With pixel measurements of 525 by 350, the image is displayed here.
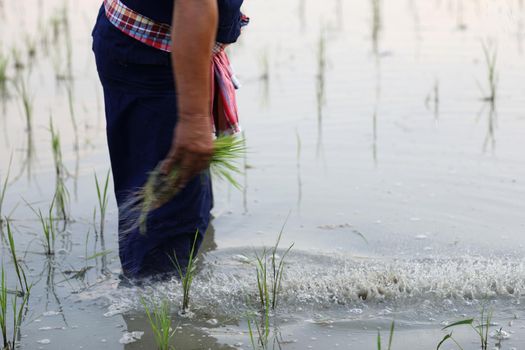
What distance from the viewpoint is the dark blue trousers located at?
2.65 m

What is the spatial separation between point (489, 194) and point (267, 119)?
4.64 ft

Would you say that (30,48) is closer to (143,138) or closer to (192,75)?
(143,138)

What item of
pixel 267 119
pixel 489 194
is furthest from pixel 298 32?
pixel 489 194

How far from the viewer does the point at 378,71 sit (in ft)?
18.3

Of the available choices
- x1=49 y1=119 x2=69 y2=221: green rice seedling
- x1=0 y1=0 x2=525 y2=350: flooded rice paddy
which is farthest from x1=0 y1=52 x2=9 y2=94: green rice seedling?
x1=49 y1=119 x2=69 y2=221: green rice seedling

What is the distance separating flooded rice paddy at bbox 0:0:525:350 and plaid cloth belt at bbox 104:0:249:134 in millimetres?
446

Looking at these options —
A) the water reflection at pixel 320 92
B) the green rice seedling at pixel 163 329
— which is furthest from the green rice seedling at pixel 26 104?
the green rice seedling at pixel 163 329

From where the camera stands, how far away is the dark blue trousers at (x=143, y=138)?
2.65 meters

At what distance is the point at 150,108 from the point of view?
2.67m

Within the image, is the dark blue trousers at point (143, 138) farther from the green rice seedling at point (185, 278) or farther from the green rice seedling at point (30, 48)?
the green rice seedling at point (30, 48)

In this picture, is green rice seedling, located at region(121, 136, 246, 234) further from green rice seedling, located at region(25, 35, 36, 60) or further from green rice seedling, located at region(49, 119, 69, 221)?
green rice seedling, located at region(25, 35, 36, 60)

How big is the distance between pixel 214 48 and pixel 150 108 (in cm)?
26

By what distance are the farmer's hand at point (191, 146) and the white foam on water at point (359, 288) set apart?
0.84 metres

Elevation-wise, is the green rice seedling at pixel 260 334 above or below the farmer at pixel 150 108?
below
